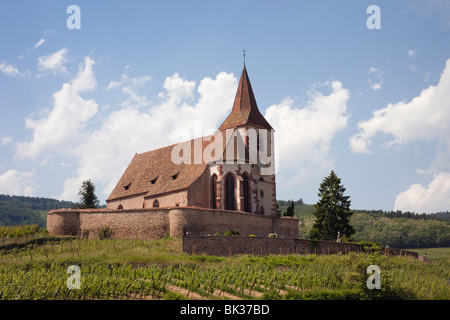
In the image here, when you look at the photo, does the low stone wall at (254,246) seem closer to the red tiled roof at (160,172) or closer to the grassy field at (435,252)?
the red tiled roof at (160,172)

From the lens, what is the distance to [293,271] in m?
35.1

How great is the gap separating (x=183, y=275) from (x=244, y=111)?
31.8 meters

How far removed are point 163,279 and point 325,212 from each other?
109 feet

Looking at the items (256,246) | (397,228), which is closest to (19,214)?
(397,228)

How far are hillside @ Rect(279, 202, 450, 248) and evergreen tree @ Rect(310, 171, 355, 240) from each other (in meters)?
45.3

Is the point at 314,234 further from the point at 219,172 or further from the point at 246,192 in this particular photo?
the point at 219,172

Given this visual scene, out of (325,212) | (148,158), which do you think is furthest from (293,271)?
(148,158)

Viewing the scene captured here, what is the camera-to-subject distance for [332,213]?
58.5m

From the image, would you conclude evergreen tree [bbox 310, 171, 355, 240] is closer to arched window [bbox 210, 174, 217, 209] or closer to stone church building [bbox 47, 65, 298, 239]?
stone church building [bbox 47, 65, 298, 239]

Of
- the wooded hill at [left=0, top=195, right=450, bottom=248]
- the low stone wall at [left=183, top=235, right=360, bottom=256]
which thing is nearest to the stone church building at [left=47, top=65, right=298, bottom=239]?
the low stone wall at [left=183, top=235, right=360, bottom=256]

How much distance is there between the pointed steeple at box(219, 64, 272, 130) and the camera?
58.7 m

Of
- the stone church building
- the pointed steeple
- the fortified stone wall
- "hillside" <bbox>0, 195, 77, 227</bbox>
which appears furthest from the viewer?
"hillside" <bbox>0, 195, 77, 227</bbox>
